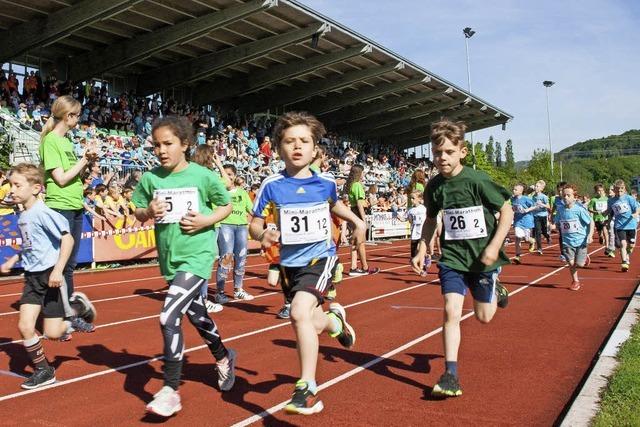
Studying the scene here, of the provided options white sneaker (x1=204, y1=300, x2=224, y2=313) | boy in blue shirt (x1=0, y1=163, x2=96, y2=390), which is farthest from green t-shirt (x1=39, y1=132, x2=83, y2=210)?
white sneaker (x1=204, y1=300, x2=224, y2=313)

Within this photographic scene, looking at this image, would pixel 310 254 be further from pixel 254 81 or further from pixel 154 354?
pixel 254 81

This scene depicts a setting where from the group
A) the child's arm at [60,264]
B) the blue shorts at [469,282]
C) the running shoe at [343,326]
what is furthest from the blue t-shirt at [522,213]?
the child's arm at [60,264]

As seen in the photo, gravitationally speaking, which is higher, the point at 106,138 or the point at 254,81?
the point at 254,81

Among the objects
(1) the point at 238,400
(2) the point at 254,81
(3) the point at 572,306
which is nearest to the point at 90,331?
(1) the point at 238,400

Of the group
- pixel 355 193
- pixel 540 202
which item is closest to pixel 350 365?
pixel 355 193

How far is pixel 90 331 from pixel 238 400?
3460mm

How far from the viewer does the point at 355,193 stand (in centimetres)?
1268

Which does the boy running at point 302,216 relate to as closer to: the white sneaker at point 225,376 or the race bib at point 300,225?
the race bib at point 300,225

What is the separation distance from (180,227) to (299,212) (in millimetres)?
861

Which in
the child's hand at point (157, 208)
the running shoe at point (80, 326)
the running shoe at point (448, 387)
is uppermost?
the child's hand at point (157, 208)

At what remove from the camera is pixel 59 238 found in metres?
5.35

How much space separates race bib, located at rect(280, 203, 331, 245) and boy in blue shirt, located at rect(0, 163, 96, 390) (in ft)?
6.15

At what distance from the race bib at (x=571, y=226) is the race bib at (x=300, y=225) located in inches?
325

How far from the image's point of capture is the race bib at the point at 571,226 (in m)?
11.7
